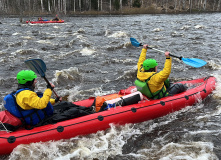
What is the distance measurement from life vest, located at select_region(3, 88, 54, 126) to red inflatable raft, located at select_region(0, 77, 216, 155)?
17 centimetres

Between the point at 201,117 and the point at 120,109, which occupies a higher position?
the point at 120,109

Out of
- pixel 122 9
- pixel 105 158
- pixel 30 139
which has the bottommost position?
pixel 105 158

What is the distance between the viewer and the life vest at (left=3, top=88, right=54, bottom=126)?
11.7 feet

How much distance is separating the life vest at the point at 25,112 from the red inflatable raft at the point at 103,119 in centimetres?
17

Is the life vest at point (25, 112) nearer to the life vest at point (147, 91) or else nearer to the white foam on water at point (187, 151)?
the life vest at point (147, 91)

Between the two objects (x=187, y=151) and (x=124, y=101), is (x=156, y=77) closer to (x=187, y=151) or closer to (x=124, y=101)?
(x=124, y=101)

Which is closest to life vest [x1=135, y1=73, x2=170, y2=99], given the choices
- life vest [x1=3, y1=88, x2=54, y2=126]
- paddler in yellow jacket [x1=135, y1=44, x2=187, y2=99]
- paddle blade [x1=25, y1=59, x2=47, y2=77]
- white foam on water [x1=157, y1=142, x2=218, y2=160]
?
paddler in yellow jacket [x1=135, y1=44, x2=187, y2=99]

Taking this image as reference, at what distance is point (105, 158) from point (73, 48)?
9.07 metres

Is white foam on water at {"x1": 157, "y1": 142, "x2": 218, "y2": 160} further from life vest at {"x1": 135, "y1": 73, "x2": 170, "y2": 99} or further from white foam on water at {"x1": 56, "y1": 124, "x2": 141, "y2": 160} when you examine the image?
life vest at {"x1": 135, "y1": 73, "x2": 170, "y2": 99}

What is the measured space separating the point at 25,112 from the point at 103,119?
4.66 ft

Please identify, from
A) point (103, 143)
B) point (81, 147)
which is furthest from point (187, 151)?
point (81, 147)

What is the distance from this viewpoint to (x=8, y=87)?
22.4 feet

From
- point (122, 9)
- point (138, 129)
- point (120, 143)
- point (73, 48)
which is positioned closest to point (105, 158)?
point (120, 143)

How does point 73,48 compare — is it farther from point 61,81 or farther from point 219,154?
point 219,154
